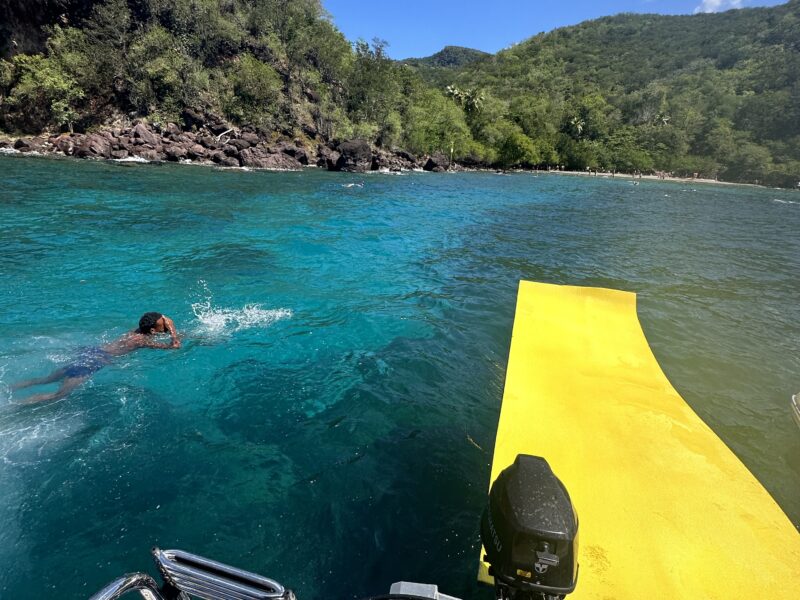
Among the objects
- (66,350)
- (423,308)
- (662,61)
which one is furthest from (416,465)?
(662,61)

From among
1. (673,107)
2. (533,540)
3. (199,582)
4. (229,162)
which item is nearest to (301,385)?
(199,582)

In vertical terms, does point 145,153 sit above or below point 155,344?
above

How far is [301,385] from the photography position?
5.55 meters

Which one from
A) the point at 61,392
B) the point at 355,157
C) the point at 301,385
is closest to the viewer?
the point at 61,392

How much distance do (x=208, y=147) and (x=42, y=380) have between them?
3783 centimetres

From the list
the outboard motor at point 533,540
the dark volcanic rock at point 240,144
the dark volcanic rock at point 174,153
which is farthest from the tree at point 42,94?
the outboard motor at point 533,540

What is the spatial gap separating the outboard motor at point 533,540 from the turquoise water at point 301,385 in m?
1.35

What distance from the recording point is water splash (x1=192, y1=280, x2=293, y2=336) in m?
6.91

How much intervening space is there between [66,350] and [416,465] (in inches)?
216

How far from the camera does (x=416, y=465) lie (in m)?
4.25

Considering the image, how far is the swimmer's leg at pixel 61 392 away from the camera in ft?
15.9

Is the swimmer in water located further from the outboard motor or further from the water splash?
the outboard motor

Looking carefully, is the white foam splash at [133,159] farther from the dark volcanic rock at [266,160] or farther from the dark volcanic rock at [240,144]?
the dark volcanic rock at [240,144]

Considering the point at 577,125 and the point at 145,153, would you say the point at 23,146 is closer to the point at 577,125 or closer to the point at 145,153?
the point at 145,153
